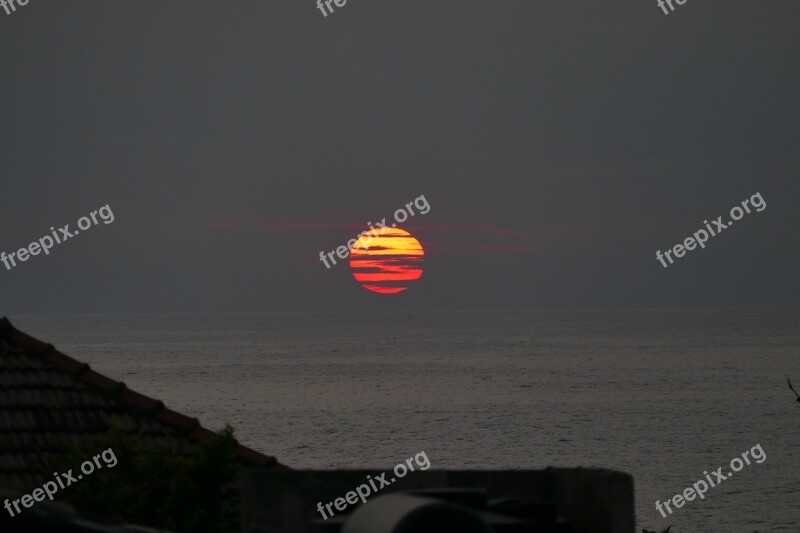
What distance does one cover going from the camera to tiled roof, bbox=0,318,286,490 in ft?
52.3

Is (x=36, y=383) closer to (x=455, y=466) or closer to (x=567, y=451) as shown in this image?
(x=455, y=466)

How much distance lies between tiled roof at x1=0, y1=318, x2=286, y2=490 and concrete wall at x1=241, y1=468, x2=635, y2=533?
490cm

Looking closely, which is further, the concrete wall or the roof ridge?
the roof ridge

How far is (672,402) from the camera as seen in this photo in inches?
4843

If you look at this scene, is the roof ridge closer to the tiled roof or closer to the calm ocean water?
the tiled roof

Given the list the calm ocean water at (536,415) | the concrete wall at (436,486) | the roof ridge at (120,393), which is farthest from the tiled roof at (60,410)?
the calm ocean water at (536,415)

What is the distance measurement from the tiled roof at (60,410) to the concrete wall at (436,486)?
490 cm

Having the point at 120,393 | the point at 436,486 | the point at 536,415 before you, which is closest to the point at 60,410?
the point at 120,393

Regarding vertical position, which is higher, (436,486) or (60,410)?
(60,410)

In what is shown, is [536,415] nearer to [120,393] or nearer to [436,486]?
[120,393]

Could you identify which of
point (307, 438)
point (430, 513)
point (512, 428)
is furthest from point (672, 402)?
point (430, 513)

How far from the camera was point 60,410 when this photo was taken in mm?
16750

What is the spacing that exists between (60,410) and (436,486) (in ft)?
24.0

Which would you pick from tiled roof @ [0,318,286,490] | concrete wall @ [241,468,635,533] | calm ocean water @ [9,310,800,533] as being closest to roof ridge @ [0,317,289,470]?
tiled roof @ [0,318,286,490]
